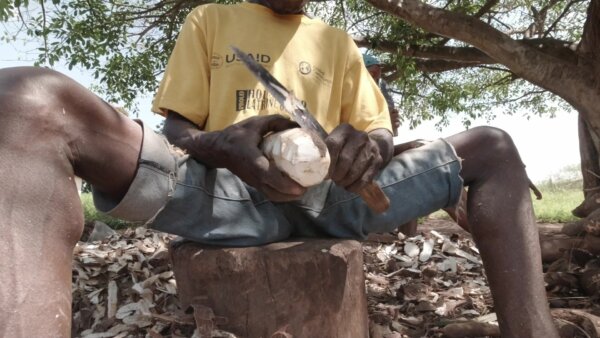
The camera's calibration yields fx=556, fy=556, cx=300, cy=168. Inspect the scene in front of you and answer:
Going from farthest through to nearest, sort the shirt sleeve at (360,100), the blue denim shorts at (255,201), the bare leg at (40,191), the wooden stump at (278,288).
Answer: the shirt sleeve at (360,100)
the wooden stump at (278,288)
the blue denim shorts at (255,201)
the bare leg at (40,191)

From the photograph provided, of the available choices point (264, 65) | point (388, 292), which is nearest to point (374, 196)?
point (264, 65)

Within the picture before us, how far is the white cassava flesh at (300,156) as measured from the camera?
4.60 ft

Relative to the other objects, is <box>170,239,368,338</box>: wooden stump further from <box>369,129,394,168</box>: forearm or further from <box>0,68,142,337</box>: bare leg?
<box>0,68,142,337</box>: bare leg

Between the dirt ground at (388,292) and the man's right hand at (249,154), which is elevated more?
the man's right hand at (249,154)

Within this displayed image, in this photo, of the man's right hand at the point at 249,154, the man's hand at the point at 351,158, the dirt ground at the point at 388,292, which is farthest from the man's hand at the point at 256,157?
the dirt ground at the point at 388,292

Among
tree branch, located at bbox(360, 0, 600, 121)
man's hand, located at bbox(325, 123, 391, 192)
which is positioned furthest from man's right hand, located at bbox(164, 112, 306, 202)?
tree branch, located at bbox(360, 0, 600, 121)

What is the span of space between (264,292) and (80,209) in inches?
24.3

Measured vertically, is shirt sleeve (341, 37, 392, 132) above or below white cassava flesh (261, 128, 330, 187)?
above

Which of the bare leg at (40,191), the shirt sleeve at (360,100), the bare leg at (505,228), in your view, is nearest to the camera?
the bare leg at (40,191)

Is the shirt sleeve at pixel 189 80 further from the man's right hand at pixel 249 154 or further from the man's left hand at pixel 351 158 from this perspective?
the man's left hand at pixel 351 158

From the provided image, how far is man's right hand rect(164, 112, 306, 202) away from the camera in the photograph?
58.0 inches

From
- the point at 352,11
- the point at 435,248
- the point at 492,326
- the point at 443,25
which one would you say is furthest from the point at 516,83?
the point at 492,326

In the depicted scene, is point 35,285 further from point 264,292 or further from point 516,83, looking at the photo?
point 516,83

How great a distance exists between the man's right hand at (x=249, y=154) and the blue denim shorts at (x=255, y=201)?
0.07 m
